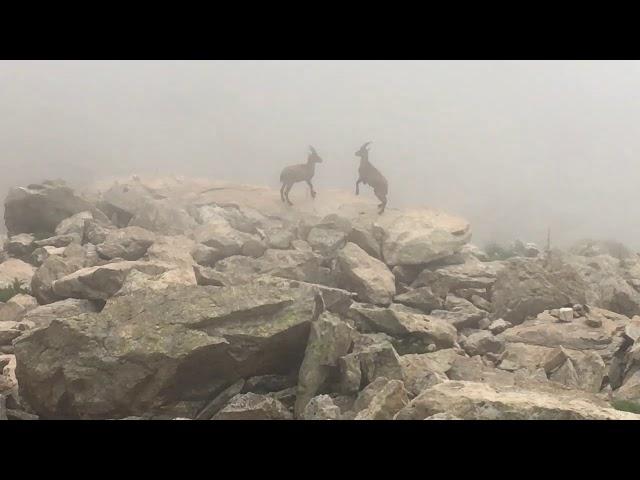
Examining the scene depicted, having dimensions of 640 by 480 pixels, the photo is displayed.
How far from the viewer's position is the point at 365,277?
18406 mm

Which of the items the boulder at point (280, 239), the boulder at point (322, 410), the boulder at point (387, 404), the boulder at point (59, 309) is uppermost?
the boulder at point (387, 404)

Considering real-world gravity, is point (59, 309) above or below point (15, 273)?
above

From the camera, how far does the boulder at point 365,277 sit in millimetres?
17969

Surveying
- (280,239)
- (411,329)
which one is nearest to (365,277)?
(411,329)

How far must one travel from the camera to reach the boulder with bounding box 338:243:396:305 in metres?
18.0

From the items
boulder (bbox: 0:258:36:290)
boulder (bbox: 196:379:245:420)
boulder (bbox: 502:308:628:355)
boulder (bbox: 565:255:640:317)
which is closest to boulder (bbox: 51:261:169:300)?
boulder (bbox: 0:258:36:290)

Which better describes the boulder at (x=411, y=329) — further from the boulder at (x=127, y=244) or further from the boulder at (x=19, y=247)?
the boulder at (x=19, y=247)

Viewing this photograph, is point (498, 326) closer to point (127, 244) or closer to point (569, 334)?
point (569, 334)

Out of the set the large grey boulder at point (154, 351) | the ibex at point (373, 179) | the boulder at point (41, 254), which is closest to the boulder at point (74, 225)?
the boulder at point (41, 254)

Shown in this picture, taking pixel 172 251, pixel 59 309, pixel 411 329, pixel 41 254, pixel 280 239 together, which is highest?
pixel 280 239

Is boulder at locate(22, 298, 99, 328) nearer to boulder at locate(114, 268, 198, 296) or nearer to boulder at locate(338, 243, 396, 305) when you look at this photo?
boulder at locate(114, 268, 198, 296)

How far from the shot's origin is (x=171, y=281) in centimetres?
1502

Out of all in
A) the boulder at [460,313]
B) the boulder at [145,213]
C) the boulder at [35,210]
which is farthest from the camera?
the boulder at [145,213]

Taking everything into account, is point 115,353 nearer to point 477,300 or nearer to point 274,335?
point 274,335
